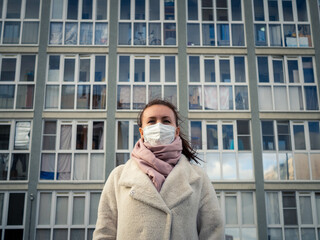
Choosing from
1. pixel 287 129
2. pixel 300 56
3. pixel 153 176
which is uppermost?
pixel 300 56

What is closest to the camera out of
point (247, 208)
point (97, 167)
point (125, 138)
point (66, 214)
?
point (66, 214)

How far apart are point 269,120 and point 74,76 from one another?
26.5ft

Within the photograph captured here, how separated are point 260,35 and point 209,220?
13.7m

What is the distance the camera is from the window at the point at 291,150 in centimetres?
1367

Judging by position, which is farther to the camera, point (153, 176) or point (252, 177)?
point (252, 177)

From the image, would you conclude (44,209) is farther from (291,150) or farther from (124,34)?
(291,150)

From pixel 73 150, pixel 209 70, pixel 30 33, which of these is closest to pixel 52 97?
pixel 73 150

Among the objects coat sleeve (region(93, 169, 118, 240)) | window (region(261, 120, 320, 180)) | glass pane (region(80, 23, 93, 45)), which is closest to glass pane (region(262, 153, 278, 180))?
window (region(261, 120, 320, 180))

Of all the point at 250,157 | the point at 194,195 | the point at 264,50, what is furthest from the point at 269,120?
the point at 194,195

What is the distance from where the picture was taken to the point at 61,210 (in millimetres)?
13180

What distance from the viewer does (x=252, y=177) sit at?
13.6 metres

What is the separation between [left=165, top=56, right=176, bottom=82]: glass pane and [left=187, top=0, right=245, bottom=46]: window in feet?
3.39

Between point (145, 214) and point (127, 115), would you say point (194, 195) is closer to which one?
point (145, 214)

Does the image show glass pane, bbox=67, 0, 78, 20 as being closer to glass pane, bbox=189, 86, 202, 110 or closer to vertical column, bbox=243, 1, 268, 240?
glass pane, bbox=189, 86, 202, 110
